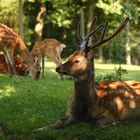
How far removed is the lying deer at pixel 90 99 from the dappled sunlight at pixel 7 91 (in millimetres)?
3347

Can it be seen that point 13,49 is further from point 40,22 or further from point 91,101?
point 40,22

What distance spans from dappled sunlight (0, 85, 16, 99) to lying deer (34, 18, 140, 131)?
132 inches

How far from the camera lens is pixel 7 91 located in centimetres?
1246

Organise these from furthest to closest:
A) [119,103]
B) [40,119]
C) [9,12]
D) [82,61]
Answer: [9,12], [40,119], [119,103], [82,61]

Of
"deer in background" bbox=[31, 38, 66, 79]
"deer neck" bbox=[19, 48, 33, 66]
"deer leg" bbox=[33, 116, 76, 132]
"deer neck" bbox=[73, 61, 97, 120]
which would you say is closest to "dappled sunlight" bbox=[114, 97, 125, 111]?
"deer neck" bbox=[73, 61, 97, 120]

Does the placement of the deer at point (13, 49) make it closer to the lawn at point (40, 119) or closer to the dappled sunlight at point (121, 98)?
the lawn at point (40, 119)

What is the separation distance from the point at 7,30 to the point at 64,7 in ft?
79.0

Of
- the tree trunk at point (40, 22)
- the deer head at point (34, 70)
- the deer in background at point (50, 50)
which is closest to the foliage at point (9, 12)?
the tree trunk at point (40, 22)

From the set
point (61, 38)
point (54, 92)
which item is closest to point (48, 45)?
point (54, 92)

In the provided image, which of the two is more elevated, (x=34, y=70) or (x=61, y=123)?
(x=34, y=70)

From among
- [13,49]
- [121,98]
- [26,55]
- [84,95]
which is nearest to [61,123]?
[84,95]

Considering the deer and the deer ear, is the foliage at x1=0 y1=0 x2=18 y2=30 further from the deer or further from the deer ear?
the deer ear

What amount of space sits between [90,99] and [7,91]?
14.7 ft

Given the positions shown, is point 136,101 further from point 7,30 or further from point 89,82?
point 7,30
